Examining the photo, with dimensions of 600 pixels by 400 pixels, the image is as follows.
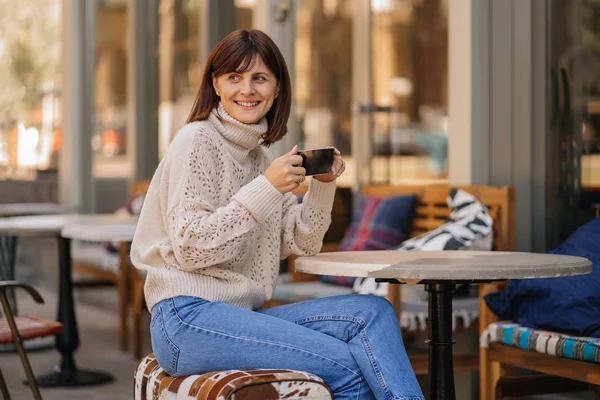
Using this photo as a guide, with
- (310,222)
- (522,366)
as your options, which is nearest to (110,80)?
(522,366)

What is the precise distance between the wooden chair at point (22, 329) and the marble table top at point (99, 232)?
71cm

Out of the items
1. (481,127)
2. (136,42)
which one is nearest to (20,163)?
(136,42)

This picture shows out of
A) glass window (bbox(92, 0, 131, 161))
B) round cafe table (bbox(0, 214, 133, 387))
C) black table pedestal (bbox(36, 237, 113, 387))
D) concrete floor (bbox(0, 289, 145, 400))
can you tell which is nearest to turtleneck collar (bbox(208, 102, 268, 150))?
concrete floor (bbox(0, 289, 145, 400))

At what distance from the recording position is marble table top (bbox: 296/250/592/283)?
231cm

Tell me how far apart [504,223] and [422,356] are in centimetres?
62

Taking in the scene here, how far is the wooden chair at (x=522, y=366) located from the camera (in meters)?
3.13

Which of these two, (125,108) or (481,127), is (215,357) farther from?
(125,108)

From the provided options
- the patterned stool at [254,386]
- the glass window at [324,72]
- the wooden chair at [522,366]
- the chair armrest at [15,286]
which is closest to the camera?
the patterned stool at [254,386]

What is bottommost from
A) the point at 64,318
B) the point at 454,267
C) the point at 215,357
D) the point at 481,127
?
the point at 64,318

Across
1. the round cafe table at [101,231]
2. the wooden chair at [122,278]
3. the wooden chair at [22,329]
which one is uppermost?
the round cafe table at [101,231]

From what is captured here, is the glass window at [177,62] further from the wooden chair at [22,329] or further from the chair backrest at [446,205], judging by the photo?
the wooden chair at [22,329]

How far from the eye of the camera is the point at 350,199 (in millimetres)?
5934

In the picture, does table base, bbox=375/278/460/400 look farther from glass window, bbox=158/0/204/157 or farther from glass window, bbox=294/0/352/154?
glass window, bbox=158/0/204/157

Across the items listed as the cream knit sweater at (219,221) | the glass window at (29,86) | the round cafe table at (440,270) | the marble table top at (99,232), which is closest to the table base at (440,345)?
the round cafe table at (440,270)
